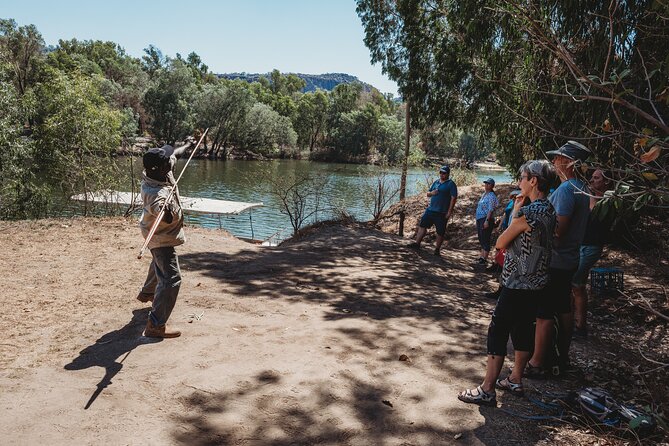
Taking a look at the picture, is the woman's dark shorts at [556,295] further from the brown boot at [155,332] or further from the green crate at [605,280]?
the green crate at [605,280]

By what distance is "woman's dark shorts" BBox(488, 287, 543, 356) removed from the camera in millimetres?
3143

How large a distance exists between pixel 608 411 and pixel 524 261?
1.13 m

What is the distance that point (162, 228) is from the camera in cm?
399

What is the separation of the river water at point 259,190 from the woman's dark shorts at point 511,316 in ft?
36.4

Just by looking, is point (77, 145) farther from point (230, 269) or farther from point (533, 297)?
point (533, 297)

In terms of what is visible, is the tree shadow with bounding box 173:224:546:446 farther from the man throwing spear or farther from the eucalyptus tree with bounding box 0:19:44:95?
the eucalyptus tree with bounding box 0:19:44:95

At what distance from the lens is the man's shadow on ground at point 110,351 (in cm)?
349

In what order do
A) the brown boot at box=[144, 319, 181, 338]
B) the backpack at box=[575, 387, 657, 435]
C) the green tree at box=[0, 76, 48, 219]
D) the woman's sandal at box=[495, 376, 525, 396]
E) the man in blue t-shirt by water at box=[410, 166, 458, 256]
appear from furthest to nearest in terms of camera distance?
1. the green tree at box=[0, 76, 48, 219]
2. the man in blue t-shirt by water at box=[410, 166, 458, 256]
3. the brown boot at box=[144, 319, 181, 338]
4. the woman's sandal at box=[495, 376, 525, 396]
5. the backpack at box=[575, 387, 657, 435]

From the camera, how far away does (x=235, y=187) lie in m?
36.7

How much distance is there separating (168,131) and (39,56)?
17993mm

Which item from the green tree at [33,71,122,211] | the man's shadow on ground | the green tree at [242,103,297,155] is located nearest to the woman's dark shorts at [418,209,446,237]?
the man's shadow on ground

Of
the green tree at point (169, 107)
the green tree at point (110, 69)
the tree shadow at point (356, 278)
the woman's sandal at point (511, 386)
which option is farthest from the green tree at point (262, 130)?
the woman's sandal at point (511, 386)

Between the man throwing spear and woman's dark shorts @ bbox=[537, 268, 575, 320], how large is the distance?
3.03 m

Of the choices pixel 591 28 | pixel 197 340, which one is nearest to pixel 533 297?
pixel 197 340
